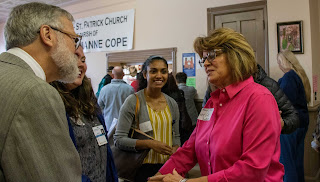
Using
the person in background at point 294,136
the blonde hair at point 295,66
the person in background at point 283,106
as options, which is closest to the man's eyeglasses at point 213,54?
the person in background at point 283,106

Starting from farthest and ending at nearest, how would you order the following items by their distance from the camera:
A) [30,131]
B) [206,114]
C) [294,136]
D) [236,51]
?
[294,136] < [206,114] < [236,51] < [30,131]

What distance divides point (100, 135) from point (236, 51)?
36.6 inches

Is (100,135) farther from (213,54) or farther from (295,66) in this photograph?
(295,66)

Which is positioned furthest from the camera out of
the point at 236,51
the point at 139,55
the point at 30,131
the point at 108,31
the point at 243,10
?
the point at 108,31

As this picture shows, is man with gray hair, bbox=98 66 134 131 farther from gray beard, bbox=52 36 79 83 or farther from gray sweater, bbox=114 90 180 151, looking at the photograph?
gray beard, bbox=52 36 79 83

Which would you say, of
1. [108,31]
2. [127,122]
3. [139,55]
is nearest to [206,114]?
[127,122]

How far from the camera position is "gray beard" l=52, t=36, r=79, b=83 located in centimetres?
97

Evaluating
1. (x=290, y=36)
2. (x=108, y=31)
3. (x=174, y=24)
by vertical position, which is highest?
(x=108, y=31)

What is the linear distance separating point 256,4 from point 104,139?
3.79 m

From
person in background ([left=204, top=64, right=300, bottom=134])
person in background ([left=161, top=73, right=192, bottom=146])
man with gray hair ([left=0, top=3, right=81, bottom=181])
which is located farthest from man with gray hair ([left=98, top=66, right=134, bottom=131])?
man with gray hair ([left=0, top=3, right=81, bottom=181])

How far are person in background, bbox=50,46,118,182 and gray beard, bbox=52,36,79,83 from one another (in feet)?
1.06

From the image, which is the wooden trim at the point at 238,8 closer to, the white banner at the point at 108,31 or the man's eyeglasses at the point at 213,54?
the white banner at the point at 108,31

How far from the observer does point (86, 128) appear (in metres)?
1.53

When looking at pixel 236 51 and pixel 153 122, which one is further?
pixel 153 122
